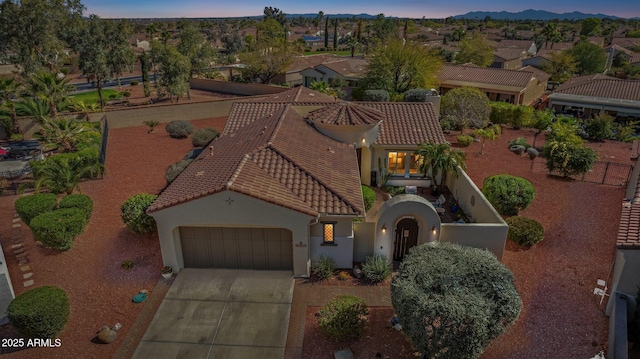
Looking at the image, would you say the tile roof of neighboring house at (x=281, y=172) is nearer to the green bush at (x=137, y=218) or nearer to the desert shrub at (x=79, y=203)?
the green bush at (x=137, y=218)

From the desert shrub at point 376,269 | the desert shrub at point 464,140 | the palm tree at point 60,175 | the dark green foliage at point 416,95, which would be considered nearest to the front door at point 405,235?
the desert shrub at point 376,269

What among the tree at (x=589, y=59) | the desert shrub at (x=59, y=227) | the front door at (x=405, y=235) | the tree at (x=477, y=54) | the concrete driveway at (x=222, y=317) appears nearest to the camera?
the concrete driveway at (x=222, y=317)

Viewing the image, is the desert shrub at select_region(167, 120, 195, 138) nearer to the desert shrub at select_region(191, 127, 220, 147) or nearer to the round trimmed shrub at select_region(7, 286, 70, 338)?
→ the desert shrub at select_region(191, 127, 220, 147)

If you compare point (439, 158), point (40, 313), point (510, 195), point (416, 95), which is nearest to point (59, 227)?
point (40, 313)

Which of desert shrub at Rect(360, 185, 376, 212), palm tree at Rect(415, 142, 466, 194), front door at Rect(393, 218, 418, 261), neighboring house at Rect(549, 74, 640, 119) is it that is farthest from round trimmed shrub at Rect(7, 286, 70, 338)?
neighboring house at Rect(549, 74, 640, 119)

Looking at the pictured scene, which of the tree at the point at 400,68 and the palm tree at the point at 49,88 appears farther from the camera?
the tree at the point at 400,68

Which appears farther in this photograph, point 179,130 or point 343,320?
point 179,130

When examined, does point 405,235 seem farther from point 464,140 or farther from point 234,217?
point 464,140

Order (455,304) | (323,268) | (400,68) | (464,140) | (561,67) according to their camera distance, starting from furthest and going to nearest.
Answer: (561,67) → (400,68) → (464,140) → (323,268) → (455,304)
